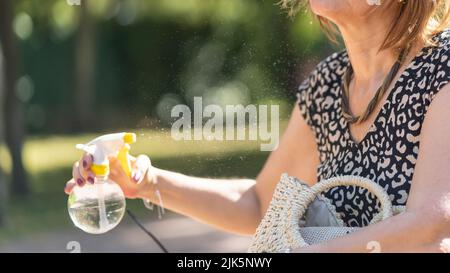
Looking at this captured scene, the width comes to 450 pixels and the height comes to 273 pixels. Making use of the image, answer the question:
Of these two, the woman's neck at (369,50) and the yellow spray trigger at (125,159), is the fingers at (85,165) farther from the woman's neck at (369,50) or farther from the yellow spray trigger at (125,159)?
the woman's neck at (369,50)

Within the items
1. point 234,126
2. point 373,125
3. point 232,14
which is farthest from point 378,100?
point 232,14

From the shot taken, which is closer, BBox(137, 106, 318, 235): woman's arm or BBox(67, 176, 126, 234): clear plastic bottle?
BBox(67, 176, 126, 234): clear plastic bottle

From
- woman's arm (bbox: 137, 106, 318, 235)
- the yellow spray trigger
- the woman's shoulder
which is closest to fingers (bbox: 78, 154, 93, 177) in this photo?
the yellow spray trigger

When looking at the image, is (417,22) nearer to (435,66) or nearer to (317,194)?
(435,66)

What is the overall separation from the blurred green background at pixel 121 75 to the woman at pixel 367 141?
50cm

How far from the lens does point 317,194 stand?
6.02 ft

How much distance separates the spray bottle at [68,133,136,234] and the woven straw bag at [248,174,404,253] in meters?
0.33

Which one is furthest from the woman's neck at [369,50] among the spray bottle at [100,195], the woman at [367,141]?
the spray bottle at [100,195]

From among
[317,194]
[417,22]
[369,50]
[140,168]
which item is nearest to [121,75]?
[140,168]

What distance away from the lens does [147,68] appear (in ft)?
42.0

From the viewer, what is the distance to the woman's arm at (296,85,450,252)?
5.45 feet

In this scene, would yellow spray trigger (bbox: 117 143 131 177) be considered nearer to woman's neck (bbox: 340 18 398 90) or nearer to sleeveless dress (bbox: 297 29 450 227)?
sleeveless dress (bbox: 297 29 450 227)

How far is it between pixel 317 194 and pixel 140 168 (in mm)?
524
